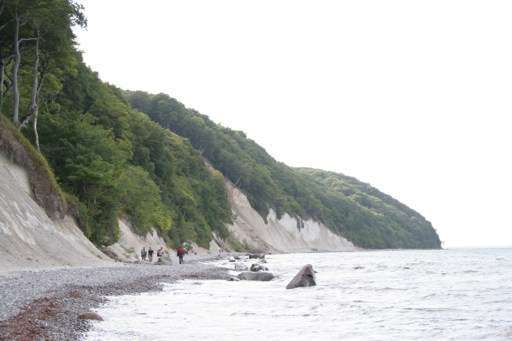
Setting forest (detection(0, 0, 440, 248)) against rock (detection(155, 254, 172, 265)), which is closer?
forest (detection(0, 0, 440, 248))

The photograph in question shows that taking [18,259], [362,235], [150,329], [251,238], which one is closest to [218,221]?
[251,238]

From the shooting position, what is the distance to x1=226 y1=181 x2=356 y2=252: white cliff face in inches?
4178

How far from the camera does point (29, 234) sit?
86.4 feet

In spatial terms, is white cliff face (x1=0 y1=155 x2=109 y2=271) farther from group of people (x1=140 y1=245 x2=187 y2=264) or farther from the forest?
group of people (x1=140 y1=245 x2=187 y2=264)

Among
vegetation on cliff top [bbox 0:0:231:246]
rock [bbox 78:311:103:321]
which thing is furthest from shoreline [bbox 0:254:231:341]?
vegetation on cliff top [bbox 0:0:231:246]

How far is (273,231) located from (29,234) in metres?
95.2

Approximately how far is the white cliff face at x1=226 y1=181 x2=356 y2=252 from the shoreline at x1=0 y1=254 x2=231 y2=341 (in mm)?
76316

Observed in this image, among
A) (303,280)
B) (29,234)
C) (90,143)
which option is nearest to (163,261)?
(90,143)

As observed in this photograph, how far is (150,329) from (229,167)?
11135cm

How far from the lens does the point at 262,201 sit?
123 metres

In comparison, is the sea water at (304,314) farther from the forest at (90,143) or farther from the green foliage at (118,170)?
the forest at (90,143)

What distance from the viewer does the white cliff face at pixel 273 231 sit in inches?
4178

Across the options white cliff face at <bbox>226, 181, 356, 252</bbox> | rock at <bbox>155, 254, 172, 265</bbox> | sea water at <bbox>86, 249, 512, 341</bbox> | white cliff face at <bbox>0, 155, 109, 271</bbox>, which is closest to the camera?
sea water at <bbox>86, 249, 512, 341</bbox>

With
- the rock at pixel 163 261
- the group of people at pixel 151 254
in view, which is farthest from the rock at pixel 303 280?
the group of people at pixel 151 254
